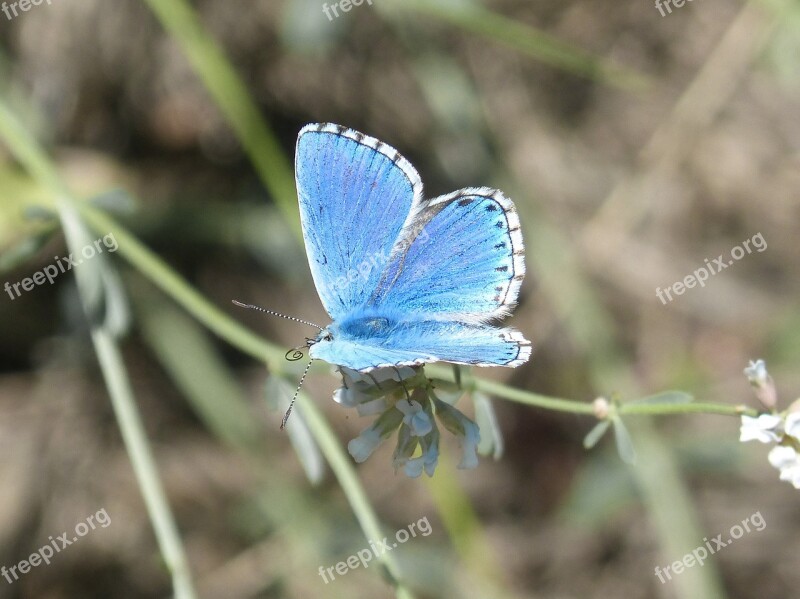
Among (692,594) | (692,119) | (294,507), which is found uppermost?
(692,119)

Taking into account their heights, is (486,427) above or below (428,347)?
below

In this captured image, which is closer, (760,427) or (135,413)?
(760,427)

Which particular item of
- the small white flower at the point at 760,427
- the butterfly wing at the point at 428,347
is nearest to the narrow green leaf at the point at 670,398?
the small white flower at the point at 760,427

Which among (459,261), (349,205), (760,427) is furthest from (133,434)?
(760,427)

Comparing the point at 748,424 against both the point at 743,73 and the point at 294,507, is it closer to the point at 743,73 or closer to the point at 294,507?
the point at 294,507

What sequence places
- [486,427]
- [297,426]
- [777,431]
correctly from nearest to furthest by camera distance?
[777,431], [486,427], [297,426]

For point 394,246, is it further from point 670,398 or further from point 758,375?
point 758,375

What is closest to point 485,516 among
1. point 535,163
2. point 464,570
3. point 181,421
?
point 464,570
